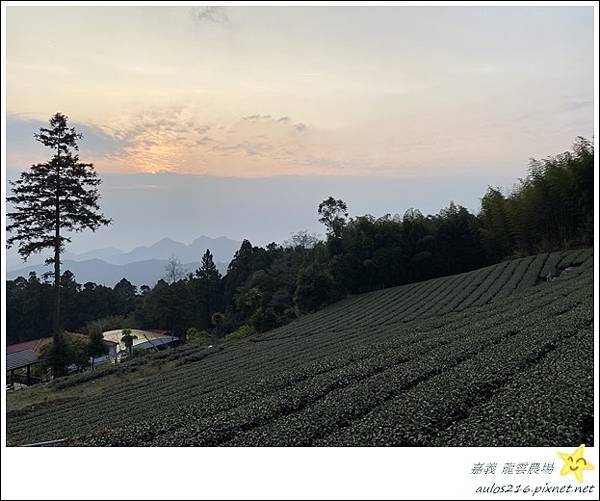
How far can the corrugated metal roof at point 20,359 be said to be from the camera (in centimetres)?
1265

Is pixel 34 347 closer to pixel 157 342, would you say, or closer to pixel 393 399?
pixel 157 342

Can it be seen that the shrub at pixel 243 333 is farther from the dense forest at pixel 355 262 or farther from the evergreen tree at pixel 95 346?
the evergreen tree at pixel 95 346

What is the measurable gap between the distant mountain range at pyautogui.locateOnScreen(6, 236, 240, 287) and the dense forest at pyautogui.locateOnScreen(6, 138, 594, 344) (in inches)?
50.0

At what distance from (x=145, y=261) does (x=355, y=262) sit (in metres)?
31.8

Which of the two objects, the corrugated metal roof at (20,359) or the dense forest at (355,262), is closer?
the corrugated metal roof at (20,359)

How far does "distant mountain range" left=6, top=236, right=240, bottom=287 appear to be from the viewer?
25312 millimetres

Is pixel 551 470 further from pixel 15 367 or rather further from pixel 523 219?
pixel 523 219

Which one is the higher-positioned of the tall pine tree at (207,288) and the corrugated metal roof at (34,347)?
the tall pine tree at (207,288)

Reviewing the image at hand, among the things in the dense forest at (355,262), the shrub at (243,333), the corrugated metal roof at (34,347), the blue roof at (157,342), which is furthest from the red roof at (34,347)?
the shrub at (243,333)

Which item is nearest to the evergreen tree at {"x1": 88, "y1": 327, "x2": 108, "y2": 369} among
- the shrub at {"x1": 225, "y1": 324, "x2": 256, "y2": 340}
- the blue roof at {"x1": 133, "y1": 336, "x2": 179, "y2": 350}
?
the blue roof at {"x1": 133, "y1": 336, "x2": 179, "y2": 350}

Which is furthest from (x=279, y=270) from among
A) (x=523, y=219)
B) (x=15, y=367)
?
(x=15, y=367)

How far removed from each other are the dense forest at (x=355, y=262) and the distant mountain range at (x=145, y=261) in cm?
127

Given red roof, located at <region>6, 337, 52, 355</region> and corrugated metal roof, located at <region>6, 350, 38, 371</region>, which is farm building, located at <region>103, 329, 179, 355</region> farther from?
corrugated metal roof, located at <region>6, 350, 38, 371</region>

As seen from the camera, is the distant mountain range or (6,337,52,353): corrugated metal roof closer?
(6,337,52,353): corrugated metal roof
